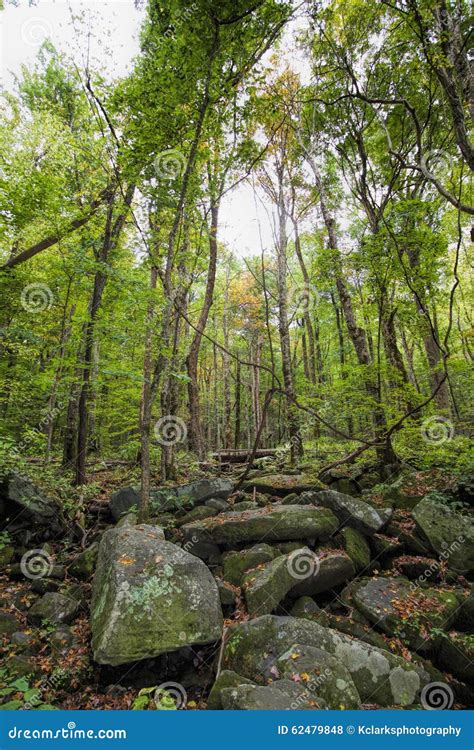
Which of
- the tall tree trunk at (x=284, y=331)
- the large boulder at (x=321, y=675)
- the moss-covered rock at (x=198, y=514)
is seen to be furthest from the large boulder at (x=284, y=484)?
the large boulder at (x=321, y=675)

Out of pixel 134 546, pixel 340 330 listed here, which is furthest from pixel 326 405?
pixel 340 330

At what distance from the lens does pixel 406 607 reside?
422 centimetres

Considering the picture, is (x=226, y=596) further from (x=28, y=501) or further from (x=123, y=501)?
(x=28, y=501)

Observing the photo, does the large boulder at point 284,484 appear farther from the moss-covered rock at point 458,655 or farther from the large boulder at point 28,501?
the large boulder at point 28,501

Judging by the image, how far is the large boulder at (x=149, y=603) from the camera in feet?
10.9

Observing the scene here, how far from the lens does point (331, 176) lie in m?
11.0

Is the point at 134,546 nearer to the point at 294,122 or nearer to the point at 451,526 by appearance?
the point at 451,526

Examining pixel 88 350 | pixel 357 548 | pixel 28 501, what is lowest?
pixel 357 548

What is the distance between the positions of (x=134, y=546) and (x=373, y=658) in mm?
3020

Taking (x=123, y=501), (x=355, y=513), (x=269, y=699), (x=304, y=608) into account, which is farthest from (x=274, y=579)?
(x=123, y=501)

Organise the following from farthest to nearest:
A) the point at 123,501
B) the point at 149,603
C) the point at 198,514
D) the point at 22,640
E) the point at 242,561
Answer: the point at 123,501 < the point at 198,514 < the point at 242,561 < the point at 22,640 < the point at 149,603

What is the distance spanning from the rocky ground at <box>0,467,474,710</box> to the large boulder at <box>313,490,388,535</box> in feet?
0.07

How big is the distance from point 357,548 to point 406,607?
3.21ft

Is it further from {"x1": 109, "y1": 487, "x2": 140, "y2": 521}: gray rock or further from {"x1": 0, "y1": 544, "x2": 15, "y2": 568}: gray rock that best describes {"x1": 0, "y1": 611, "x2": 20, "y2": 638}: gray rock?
{"x1": 109, "y1": 487, "x2": 140, "y2": 521}: gray rock
